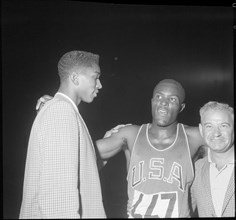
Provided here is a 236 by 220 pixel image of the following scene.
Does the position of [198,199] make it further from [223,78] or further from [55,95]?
[55,95]

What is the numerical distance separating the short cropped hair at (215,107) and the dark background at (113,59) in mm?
28

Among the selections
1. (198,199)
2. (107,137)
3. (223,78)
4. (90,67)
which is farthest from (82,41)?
(198,199)

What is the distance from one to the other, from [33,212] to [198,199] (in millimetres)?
883

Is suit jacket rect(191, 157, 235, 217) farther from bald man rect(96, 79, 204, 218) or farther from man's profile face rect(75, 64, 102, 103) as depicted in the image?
man's profile face rect(75, 64, 102, 103)

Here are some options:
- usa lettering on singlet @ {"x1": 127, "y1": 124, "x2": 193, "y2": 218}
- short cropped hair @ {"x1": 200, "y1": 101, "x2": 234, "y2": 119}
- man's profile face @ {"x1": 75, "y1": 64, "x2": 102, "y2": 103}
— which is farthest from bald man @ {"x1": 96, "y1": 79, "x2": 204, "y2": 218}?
man's profile face @ {"x1": 75, "y1": 64, "x2": 102, "y2": 103}

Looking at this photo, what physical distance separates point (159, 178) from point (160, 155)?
0.41 feet

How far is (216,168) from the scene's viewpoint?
2.49 meters

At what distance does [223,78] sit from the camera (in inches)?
104

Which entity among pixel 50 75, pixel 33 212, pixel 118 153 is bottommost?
pixel 33 212

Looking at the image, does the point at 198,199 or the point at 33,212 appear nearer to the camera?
the point at 33,212

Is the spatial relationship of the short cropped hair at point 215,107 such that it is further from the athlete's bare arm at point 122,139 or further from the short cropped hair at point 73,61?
Result: the short cropped hair at point 73,61

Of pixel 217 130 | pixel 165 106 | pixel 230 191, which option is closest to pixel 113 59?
pixel 165 106

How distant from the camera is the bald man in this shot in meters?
2.45

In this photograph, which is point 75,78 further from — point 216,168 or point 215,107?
point 216,168
